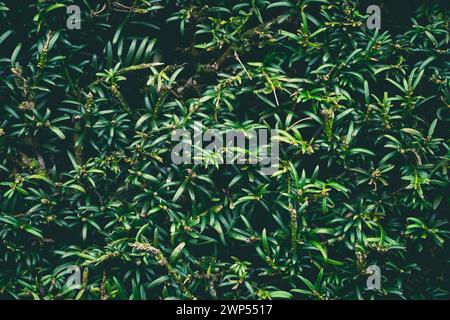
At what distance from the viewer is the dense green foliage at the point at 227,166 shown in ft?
9.58

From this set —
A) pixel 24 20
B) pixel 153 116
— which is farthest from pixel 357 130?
pixel 24 20

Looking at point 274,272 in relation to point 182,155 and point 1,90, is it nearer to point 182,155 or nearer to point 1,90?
Result: point 182,155

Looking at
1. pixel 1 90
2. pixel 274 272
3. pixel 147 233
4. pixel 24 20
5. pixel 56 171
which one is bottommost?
pixel 274 272

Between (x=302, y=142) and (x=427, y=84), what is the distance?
0.86 metres

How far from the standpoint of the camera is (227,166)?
9.78 feet

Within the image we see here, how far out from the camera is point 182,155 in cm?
293

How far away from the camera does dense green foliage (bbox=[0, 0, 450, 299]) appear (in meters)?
2.92

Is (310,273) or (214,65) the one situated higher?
(214,65)

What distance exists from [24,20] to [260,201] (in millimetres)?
1719

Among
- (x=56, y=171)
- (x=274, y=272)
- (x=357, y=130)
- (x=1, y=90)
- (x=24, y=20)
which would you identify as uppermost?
(x=24, y=20)

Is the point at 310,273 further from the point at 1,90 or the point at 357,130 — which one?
the point at 1,90
